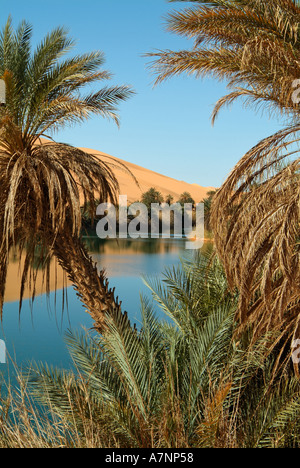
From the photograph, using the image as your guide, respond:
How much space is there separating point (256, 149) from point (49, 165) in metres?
2.75

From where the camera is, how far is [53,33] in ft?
25.0

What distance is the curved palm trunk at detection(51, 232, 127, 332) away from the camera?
6891 millimetres

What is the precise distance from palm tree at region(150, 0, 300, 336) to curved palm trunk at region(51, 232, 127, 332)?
2.06 metres

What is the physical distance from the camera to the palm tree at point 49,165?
20.8ft

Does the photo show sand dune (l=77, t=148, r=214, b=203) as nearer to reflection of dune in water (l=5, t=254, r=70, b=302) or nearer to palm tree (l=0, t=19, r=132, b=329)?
reflection of dune in water (l=5, t=254, r=70, b=302)

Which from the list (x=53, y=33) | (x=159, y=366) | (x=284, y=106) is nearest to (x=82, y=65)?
(x=53, y=33)

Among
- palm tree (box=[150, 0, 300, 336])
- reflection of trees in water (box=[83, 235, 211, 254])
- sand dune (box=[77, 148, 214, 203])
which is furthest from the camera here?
sand dune (box=[77, 148, 214, 203])

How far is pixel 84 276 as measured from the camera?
700 centimetres

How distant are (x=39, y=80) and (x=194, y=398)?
554cm

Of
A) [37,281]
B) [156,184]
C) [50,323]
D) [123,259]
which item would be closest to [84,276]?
[50,323]

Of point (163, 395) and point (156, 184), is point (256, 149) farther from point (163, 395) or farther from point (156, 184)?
point (156, 184)

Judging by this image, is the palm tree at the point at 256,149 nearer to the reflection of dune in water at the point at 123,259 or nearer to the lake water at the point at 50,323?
the lake water at the point at 50,323

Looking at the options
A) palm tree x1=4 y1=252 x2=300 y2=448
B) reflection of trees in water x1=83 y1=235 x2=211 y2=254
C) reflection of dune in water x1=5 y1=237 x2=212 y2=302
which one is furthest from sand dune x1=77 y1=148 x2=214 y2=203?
palm tree x1=4 y1=252 x2=300 y2=448
